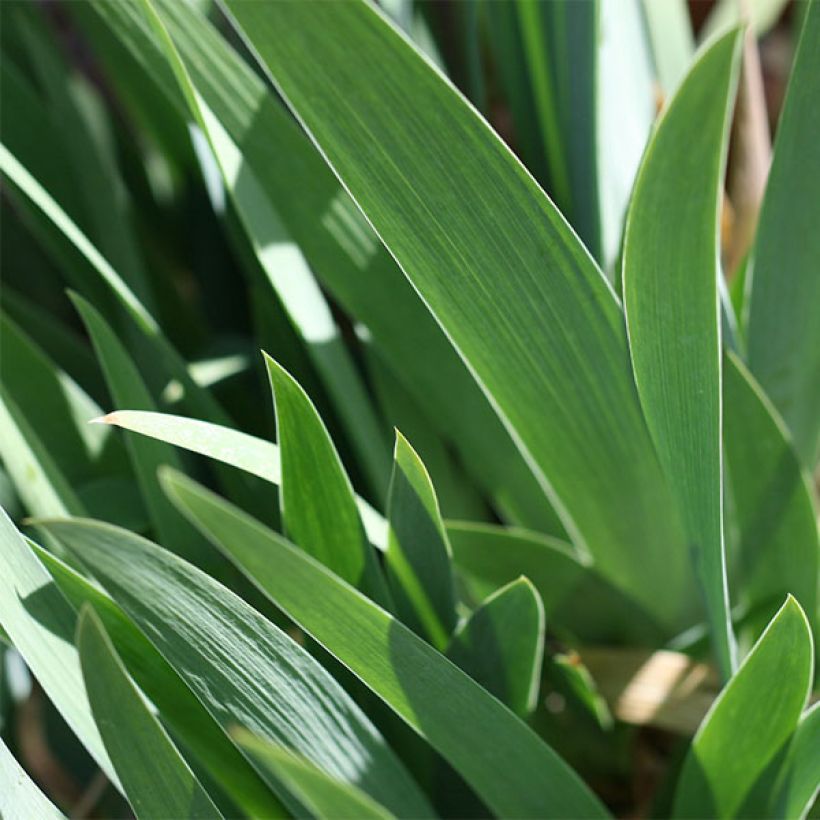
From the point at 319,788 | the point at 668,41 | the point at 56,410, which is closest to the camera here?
the point at 319,788

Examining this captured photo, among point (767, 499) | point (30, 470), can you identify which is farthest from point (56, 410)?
point (767, 499)

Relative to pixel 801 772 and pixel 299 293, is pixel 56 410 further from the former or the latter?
pixel 801 772

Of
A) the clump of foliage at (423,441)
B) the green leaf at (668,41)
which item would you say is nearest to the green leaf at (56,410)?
the clump of foliage at (423,441)

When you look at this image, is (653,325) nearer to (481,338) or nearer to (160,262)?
(481,338)

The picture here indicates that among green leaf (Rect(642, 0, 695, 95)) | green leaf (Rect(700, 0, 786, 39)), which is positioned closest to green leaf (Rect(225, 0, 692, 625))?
green leaf (Rect(642, 0, 695, 95))

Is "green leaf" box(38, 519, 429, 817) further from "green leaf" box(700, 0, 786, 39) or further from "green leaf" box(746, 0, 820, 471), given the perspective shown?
"green leaf" box(700, 0, 786, 39)

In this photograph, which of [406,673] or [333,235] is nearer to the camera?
[406,673]

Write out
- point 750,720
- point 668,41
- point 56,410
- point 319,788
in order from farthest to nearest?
point 668,41 < point 56,410 < point 750,720 < point 319,788
